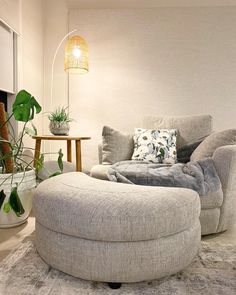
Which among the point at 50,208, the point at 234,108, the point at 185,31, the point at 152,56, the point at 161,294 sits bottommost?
the point at 161,294

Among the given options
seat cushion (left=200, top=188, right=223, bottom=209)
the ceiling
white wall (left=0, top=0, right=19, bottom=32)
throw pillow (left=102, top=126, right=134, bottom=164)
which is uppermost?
the ceiling

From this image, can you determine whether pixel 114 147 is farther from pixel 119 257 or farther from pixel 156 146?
pixel 119 257

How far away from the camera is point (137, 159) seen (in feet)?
8.20

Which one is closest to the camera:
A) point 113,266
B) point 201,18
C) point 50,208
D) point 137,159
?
point 113,266

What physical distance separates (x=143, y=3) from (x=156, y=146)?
5.71 feet

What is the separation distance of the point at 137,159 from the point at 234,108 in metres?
1.46

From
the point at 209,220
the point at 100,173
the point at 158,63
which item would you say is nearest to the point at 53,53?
the point at 158,63

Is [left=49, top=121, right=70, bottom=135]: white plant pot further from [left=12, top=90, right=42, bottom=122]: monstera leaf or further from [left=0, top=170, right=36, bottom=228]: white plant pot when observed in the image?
[left=12, top=90, right=42, bottom=122]: monstera leaf

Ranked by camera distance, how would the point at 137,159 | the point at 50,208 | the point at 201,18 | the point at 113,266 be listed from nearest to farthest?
the point at 113,266, the point at 50,208, the point at 137,159, the point at 201,18

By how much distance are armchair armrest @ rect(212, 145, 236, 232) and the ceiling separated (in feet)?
6.69

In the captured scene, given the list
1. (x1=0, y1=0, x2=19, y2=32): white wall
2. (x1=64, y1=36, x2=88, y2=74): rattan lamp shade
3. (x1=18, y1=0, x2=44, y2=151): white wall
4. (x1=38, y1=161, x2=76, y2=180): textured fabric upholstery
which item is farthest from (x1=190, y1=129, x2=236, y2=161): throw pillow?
(x1=0, y1=0, x2=19, y2=32): white wall

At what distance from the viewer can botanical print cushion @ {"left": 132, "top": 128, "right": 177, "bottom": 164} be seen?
2469 millimetres

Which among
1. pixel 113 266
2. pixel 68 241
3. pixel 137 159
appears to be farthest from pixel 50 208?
pixel 137 159

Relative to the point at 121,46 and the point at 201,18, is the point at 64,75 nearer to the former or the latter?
the point at 121,46
